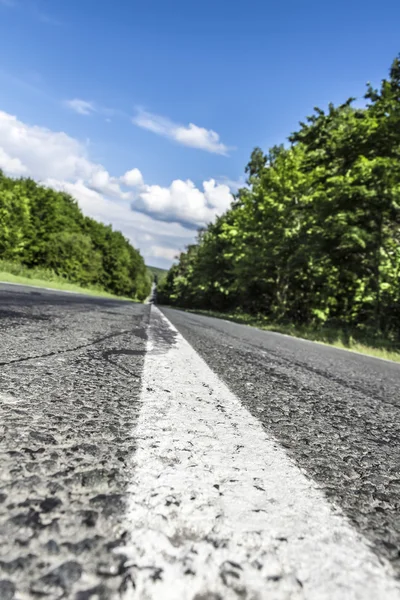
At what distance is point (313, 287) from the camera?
842 inches

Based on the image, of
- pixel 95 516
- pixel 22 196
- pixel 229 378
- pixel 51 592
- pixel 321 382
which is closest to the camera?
pixel 51 592

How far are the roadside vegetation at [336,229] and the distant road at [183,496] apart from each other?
7.73 meters

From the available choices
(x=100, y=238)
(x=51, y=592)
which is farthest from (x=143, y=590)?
(x=100, y=238)

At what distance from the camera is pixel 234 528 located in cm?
59

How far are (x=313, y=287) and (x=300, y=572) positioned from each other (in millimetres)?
22072

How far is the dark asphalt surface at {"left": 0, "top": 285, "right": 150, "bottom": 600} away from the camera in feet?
1.46

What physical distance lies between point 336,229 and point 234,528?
1322cm

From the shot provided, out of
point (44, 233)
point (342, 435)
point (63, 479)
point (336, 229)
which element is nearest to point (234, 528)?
point (63, 479)

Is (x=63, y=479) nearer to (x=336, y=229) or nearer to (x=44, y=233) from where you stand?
(x=336, y=229)

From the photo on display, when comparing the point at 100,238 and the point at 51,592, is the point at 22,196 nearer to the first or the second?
the point at 100,238

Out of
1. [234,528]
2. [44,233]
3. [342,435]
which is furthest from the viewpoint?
[44,233]

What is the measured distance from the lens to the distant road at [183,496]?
0.47 m

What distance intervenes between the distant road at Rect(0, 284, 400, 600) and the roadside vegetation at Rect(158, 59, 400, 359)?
7.73 m

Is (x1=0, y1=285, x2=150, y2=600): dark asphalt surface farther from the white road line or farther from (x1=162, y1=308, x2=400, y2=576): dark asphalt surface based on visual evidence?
(x1=162, y1=308, x2=400, y2=576): dark asphalt surface
